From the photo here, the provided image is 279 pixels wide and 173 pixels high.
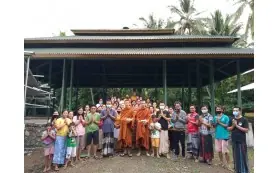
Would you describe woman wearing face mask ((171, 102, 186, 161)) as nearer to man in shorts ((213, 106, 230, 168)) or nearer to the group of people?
the group of people

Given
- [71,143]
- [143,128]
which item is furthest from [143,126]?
[71,143]

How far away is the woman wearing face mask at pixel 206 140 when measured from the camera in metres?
8.29

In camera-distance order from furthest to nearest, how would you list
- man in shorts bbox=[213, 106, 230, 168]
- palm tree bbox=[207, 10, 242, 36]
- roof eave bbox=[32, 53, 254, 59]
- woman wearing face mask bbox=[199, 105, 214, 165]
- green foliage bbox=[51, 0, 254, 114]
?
1. palm tree bbox=[207, 10, 242, 36]
2. green foliage bbox=[51, 0, 254, 114]
3. roof eave bbox=[32, 53, 254, 59]
4. woman wearing face mask bbox=[199, 105, 214, 165]
5. man in shorts bbox=[213, 106, 230, 168]

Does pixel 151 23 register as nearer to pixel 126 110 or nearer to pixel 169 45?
pixel 169 45

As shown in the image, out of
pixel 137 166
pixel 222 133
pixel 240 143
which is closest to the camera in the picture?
pixel 240 143

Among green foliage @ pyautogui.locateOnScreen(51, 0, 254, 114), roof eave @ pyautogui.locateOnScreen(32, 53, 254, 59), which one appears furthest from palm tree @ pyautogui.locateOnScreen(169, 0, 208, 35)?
roof eave @ pyautogui.locateOnScreen(32, 53, 254, 59)

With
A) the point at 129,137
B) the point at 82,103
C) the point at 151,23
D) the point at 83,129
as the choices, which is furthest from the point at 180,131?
the point at 151,23

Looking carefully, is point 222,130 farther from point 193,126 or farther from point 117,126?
point 117,126

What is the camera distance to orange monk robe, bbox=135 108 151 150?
8727 mm

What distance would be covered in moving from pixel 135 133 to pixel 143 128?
1.06 feet

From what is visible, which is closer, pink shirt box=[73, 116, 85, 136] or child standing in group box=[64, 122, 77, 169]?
child standing in group box=[64, 122, 77, 169]

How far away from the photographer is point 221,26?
89.9 ft

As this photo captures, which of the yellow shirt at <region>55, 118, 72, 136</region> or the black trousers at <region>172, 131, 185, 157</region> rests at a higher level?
the yellow shirt at <region>55, 118, 72, 136</region>
